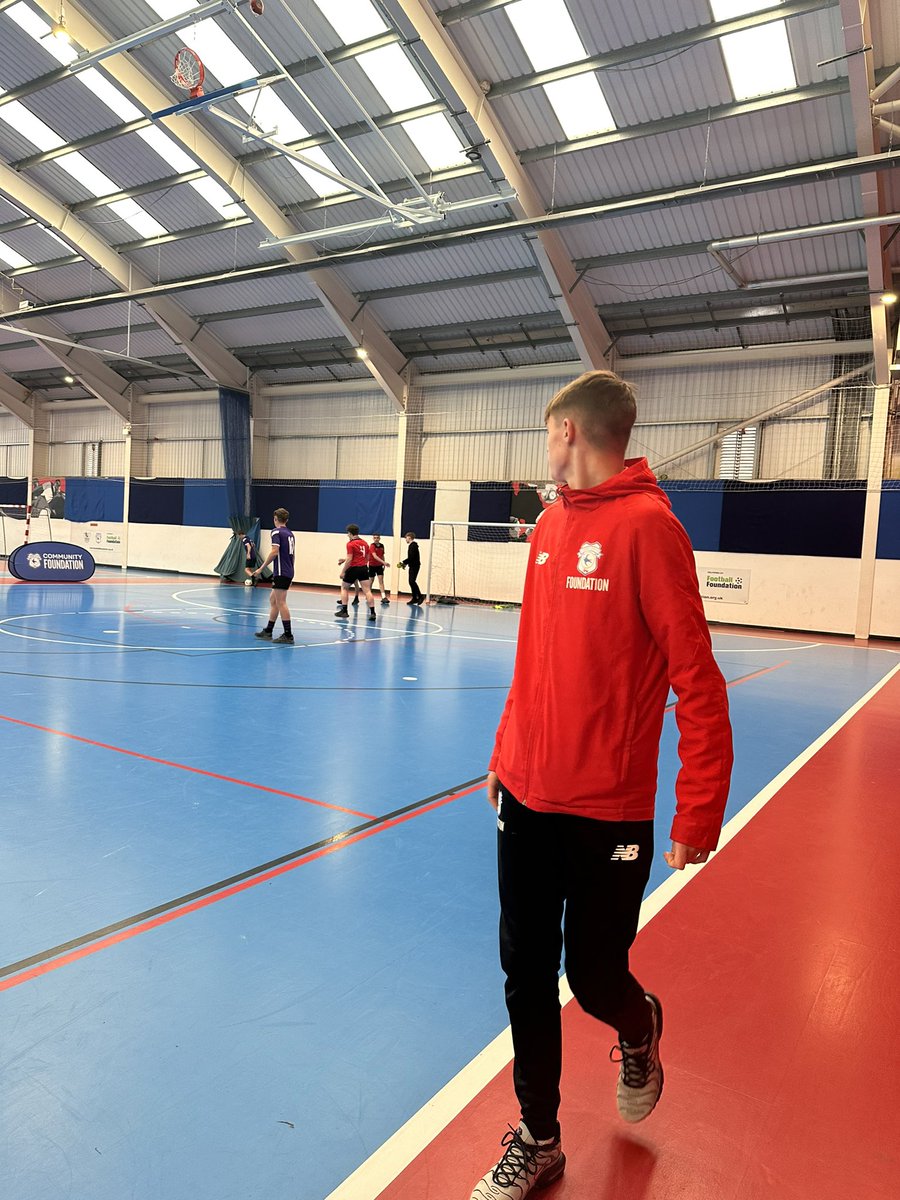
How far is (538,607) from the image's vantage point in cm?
208

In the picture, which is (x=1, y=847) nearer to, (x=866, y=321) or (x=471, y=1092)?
(x=471, y=1092)

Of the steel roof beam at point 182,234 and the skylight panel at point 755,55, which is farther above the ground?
the skylight panel at point 755,55

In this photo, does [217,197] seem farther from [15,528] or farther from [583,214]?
[15,528]

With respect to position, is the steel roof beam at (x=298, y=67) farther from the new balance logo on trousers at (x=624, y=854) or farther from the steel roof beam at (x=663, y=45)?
the new balance logo on trousers at (x=624, y=854)

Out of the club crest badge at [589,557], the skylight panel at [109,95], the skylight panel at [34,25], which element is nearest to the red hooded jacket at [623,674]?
the club crest badge at [589,557]

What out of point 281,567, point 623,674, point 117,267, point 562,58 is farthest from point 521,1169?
point 117,267

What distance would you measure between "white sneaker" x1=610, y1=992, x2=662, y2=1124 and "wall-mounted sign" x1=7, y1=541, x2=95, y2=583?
20740 millimetres

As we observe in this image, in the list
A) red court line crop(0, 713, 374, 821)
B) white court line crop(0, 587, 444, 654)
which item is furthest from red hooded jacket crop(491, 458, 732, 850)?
white court line crop(0, 587, 444, 654)

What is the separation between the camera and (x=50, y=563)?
20500mm

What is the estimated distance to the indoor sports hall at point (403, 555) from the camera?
236cm

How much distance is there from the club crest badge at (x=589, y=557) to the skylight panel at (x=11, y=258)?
26.8m

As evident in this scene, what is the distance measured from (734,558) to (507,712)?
18.6 metres

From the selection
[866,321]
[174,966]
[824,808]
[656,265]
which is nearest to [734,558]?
[866,321]

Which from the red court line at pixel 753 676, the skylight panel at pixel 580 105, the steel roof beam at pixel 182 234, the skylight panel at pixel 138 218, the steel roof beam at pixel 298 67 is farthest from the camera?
the skylight panel at pixel 138 218
